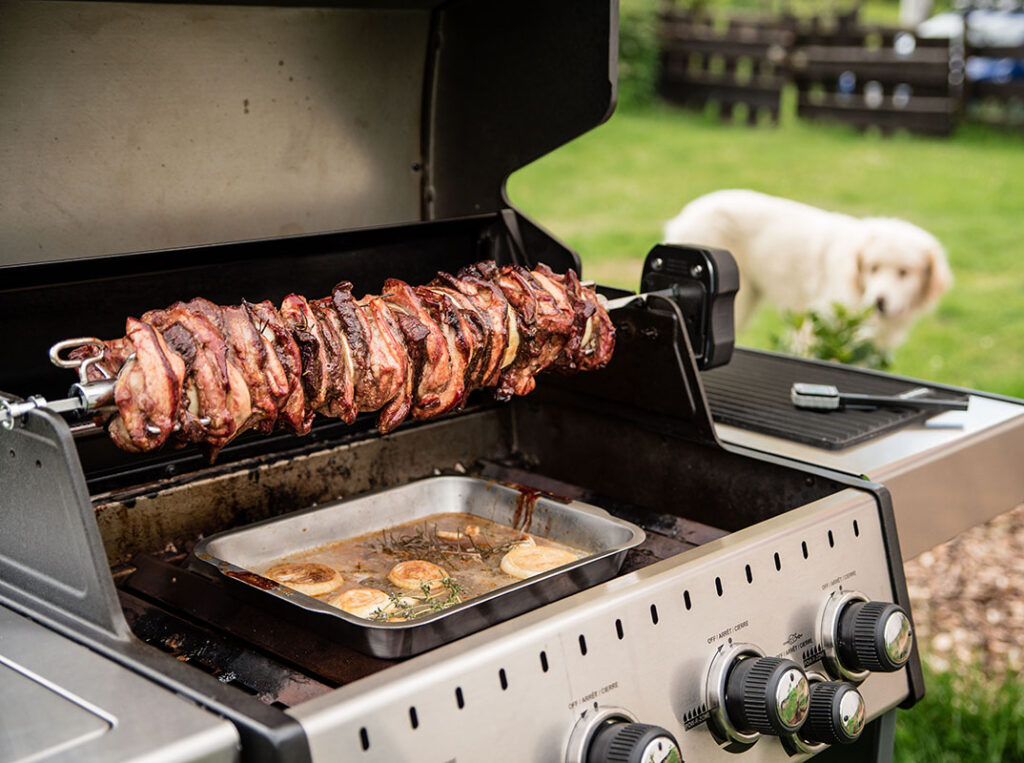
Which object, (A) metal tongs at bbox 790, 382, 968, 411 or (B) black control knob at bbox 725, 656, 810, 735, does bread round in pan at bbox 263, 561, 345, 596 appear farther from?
(A) metal tongs at bbox 790, 382, 968, 411

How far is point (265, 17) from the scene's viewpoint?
1.88m

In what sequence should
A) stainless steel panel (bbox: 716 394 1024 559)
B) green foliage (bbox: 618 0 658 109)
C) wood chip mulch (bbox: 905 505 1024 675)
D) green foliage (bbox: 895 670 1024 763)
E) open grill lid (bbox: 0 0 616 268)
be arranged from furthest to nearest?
green foliage (bbox: 618 0 658 109) → wood chip mulch (bbox: 905 505 1024 675) → green foliage (bbox: 895 670 1024 763) → stainless steel panel (bbox: 716 394 1024 559) → open grill lid (bbox: 0 0 616 268)

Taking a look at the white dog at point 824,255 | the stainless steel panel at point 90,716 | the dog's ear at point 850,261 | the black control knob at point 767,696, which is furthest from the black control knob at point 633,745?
the dog's ear at point 850,261

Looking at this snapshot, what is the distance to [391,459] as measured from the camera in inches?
77.1

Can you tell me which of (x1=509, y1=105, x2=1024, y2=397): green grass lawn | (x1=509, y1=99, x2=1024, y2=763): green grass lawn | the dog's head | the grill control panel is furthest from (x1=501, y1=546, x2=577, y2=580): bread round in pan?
(x1=509, y1=105, x2=1024, y2=397): green grass lawn

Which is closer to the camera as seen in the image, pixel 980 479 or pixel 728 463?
pixel 728 463

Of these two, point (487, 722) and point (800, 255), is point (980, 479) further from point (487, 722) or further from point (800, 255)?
point (800, 255)

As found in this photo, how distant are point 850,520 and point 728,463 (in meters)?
0.25

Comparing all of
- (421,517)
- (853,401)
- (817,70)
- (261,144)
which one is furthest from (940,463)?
(817,70)

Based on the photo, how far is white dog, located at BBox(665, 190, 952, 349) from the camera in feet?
13.5

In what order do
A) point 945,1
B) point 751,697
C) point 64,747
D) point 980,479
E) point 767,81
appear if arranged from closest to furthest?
point 64,747 → point 751,697 → point 980,479 → point 767,81 → point 945,1

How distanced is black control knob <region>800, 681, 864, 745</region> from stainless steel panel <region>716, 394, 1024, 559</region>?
0.41m

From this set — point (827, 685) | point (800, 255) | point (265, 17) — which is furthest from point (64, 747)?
point (800, 255)

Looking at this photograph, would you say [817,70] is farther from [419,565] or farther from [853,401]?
[419,565]
